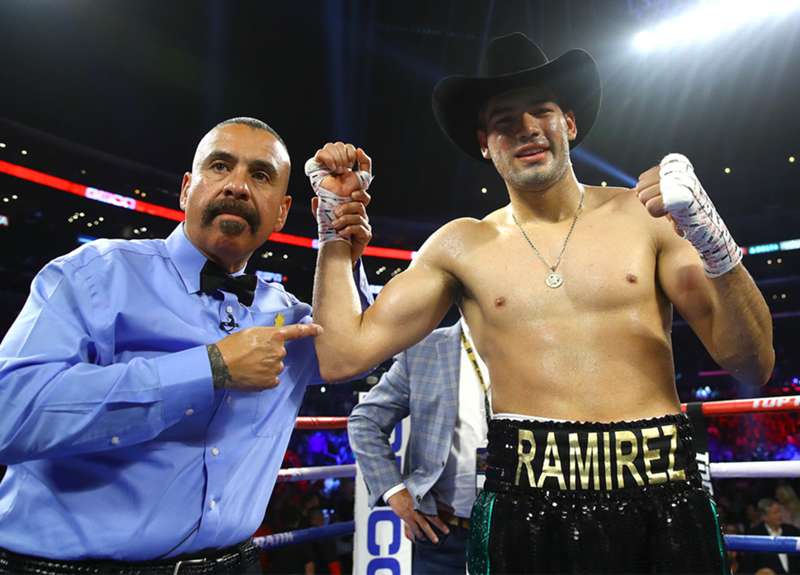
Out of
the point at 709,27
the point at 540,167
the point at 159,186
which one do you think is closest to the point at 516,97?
the point at 540,167

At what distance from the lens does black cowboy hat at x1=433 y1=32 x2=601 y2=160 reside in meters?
1.55

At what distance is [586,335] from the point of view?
4.38ft

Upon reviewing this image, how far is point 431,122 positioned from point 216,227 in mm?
10800

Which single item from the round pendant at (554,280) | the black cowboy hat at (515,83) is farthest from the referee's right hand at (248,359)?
the black cowboy hat at (515,83)

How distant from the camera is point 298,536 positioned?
2018mm

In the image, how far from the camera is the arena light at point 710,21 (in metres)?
7.97

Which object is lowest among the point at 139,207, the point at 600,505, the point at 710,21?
the point at 600,505

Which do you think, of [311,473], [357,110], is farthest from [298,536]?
[357,110]

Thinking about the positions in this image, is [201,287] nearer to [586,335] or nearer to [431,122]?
[586,335]

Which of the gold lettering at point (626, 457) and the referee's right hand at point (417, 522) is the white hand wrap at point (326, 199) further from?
the referee's right hand at point (417, 522)

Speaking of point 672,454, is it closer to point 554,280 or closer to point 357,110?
point 554,280

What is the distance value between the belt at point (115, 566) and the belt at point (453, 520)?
38.1 inches

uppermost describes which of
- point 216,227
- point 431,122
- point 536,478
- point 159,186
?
point 431,122

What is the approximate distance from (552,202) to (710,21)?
329 inches
